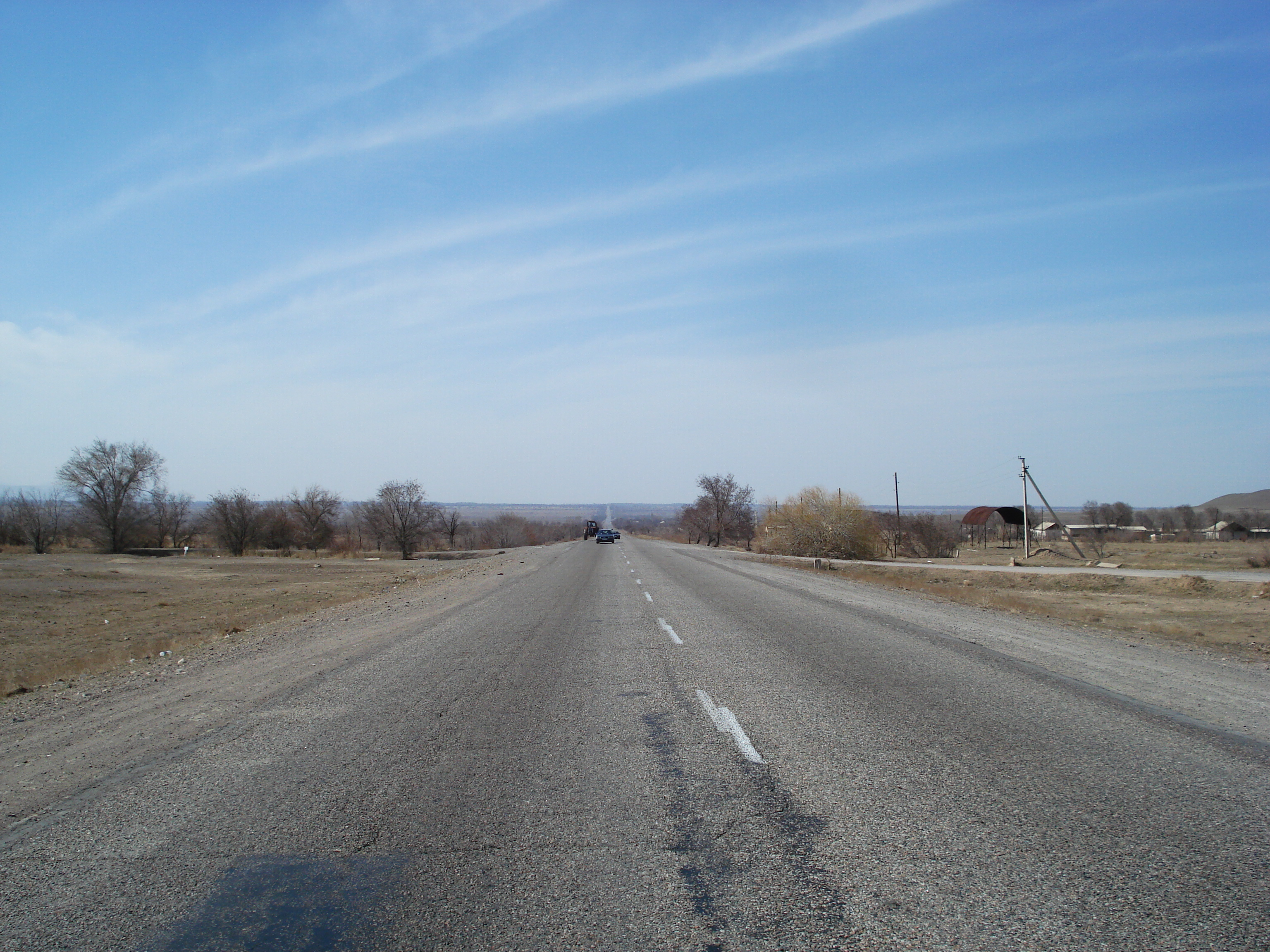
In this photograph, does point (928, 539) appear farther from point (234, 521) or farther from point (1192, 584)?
point (234, 521)

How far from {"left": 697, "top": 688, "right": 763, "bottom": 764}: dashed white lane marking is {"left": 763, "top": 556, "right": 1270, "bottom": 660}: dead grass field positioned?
9915 millimetres

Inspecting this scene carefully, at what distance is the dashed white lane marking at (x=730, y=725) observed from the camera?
5.61 meters

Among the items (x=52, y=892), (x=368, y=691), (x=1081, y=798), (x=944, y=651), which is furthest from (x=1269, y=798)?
(x=368, y=691)

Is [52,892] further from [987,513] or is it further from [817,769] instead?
[987,513]

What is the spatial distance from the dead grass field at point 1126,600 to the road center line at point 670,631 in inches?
356

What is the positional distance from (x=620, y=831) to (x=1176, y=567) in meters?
45.9

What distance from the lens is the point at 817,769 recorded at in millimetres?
5219

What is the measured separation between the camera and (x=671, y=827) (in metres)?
4.27

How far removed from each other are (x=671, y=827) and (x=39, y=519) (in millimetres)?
92991

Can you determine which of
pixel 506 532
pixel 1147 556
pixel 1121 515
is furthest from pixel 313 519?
pixel 1121 515

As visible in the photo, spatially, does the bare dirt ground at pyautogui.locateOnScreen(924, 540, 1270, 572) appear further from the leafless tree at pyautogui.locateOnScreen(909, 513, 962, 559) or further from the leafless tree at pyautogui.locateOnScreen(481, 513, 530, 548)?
the leafless tree at pyautogui.locateOnScreen(481, 513, 530, 548)

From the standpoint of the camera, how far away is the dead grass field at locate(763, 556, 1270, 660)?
52.5 ft

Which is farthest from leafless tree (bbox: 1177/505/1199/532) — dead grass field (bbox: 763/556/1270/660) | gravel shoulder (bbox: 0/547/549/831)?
gravel shoulder (bbox: 0/547/549/831)

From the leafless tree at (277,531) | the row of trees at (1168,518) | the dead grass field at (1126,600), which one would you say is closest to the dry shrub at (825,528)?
the dead grass field at (1126,600)
